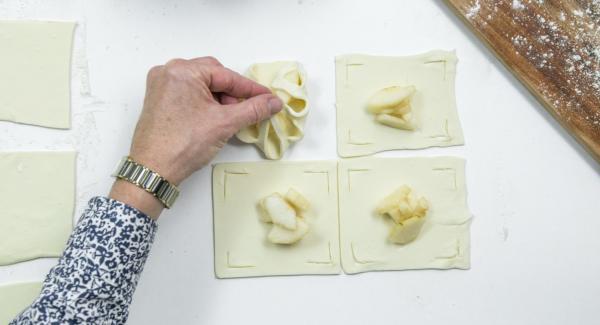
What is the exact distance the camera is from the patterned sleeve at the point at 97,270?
3.38 feet

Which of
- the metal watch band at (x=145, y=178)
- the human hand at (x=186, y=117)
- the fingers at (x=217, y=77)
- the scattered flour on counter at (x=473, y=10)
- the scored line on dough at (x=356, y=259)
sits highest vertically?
the scattered flour on counter at (x=473, y=10)

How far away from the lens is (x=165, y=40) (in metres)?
1.44

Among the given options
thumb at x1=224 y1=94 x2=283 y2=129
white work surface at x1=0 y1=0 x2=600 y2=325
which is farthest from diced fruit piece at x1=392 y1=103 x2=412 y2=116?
thumb at x1=224 y1=94 x2=283 y2=129

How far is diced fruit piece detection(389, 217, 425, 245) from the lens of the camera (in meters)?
1.37

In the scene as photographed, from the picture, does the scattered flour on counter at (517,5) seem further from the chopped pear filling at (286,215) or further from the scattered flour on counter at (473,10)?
the chopped pear filling at (286,215)

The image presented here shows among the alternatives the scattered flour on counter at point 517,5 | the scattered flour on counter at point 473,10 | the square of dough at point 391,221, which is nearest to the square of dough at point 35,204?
the square of dough at point 391,221

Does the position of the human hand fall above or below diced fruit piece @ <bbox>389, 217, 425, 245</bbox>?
above

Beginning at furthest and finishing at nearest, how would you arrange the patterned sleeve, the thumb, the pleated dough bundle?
the pleated dough bundle, the thumb, the patterned sleeve

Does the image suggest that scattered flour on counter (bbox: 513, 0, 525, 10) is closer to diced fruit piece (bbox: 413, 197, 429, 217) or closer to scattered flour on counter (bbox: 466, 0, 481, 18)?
scattered flour on counter (bbox: 466, 0, 481, 18)

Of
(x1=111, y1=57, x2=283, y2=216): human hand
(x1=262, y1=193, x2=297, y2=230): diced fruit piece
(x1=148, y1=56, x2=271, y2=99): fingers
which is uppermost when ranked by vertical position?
(x1=148, y1=56, x2=271, y2=99): fingers

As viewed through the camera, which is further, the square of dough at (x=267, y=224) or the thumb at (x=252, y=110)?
the square of dough at (x=267, y=224)

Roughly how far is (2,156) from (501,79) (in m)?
Result: 1.41

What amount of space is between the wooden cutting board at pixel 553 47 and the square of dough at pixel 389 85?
14 cm

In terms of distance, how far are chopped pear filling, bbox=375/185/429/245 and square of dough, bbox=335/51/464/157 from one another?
5.7 inches
